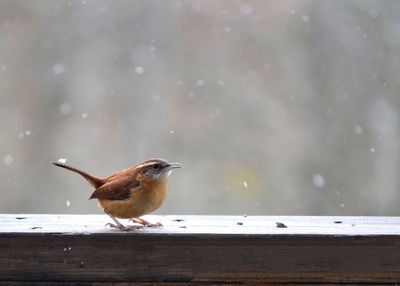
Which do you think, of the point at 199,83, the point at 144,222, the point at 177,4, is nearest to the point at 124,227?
the point at 144,222

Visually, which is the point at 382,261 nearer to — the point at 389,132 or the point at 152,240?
the point at 152,240

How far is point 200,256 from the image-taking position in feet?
8.11

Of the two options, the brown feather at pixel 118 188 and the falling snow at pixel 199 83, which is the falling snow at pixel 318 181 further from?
the brown feather at pixel 118 188

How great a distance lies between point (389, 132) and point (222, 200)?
177 cm

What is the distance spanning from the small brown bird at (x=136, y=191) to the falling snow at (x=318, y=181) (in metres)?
4.24

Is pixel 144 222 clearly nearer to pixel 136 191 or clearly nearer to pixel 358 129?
pixel 136 191

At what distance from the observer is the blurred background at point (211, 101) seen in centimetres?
701

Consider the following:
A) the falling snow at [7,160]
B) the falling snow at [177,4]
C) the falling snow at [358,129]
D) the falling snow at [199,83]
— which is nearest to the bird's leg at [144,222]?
the falling snow at [7,160]

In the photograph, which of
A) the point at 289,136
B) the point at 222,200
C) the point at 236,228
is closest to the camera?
the point at 236,228

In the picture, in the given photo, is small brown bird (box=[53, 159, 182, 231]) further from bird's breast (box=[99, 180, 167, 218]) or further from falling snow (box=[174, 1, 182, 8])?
falling snow (box=[174, 1, 182, 8])

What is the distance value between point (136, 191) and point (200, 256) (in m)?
0.57

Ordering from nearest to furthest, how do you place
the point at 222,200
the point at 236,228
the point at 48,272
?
the point at 48,272
the point at 236,228
the point at 222,200

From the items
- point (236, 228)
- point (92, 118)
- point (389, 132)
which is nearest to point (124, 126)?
point (92, 118)

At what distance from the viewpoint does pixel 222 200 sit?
6.94m
